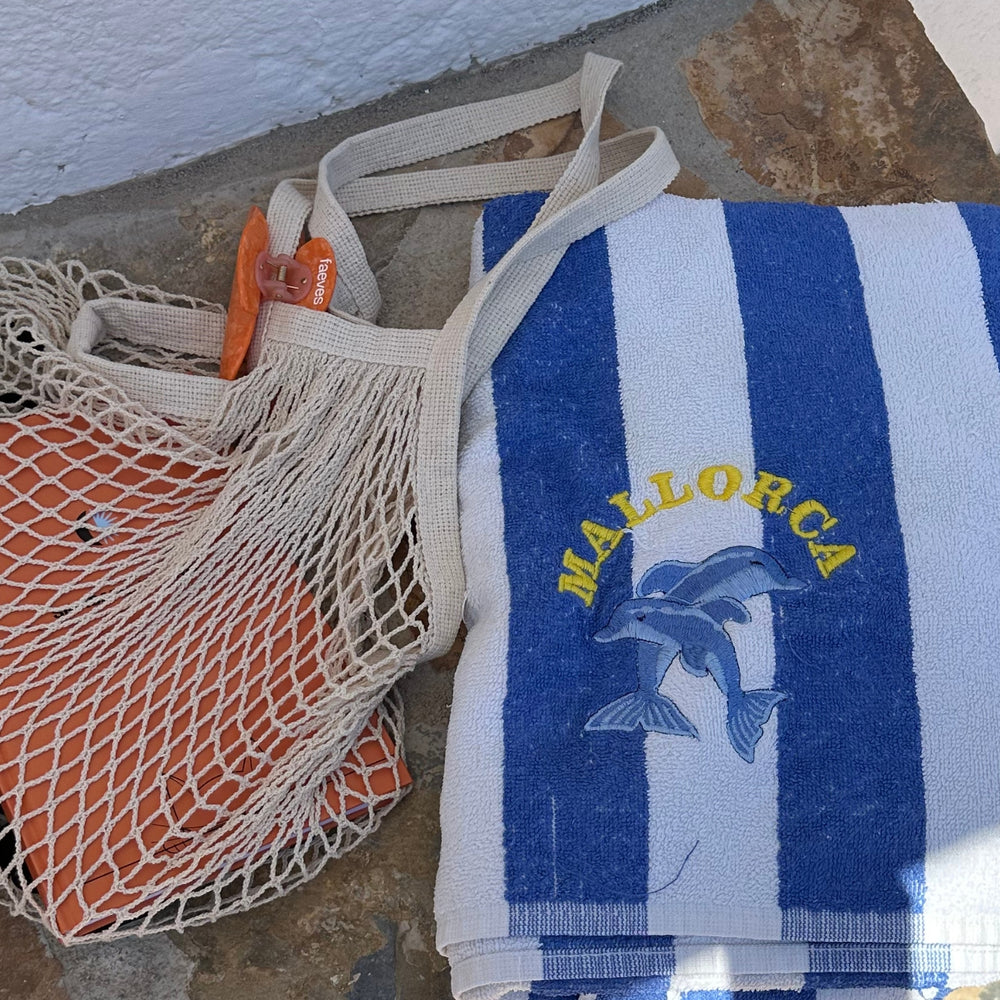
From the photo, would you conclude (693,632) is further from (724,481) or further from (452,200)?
(452,200)

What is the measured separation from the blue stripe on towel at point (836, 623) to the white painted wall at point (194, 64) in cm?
36

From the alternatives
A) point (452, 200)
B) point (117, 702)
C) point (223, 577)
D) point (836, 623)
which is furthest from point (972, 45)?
point (117, 702)

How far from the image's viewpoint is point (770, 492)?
787 millimetres

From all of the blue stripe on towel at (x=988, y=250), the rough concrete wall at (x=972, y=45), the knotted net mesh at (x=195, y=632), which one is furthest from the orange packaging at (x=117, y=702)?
the rough concrete wall at (x=972, y=45)

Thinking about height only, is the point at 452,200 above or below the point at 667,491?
above

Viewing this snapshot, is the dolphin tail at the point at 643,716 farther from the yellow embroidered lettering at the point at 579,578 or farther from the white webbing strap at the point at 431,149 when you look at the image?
the white webbing strap at the point at 431,149

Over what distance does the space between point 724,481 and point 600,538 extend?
104mm

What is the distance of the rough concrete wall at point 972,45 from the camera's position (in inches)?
40.7

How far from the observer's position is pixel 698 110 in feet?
3.34

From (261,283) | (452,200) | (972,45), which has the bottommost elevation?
(261,283)

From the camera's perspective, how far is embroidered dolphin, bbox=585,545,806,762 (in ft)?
2.41

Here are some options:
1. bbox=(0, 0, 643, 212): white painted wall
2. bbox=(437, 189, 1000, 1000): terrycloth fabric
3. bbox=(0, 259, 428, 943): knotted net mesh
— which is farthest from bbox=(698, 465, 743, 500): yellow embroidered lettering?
bbox=(0, 0, 643, 212): white painted wall

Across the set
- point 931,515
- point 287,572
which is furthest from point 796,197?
point 287,572

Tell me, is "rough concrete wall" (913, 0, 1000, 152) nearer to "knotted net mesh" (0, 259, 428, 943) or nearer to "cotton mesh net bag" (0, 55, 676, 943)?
"cotton mesh net bag" (0, 55, 676, 943)
